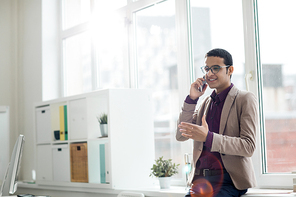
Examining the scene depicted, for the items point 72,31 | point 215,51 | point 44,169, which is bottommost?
point 44,169

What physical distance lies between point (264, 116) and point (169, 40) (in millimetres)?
1199

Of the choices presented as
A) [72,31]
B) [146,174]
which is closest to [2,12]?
[72,31]

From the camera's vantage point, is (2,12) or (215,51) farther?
(2,12)

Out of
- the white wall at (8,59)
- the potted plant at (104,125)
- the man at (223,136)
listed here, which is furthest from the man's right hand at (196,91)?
the white wall at (8,59)

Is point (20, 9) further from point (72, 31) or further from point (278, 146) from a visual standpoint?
point (278, 146)

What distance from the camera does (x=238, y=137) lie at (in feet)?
6.59

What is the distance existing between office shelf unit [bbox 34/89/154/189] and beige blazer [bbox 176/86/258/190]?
132cm

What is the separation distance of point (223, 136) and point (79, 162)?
194 cm

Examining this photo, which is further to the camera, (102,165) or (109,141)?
(102,165)

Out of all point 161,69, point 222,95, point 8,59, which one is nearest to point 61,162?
point 161,69

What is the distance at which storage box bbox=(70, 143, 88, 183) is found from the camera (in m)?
3.44

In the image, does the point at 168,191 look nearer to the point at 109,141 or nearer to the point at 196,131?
the point at 109,141

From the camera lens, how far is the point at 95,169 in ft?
11.1

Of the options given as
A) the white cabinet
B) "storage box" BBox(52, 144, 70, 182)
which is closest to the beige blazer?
"storage box" BBox(52, 144, 70, 182)
